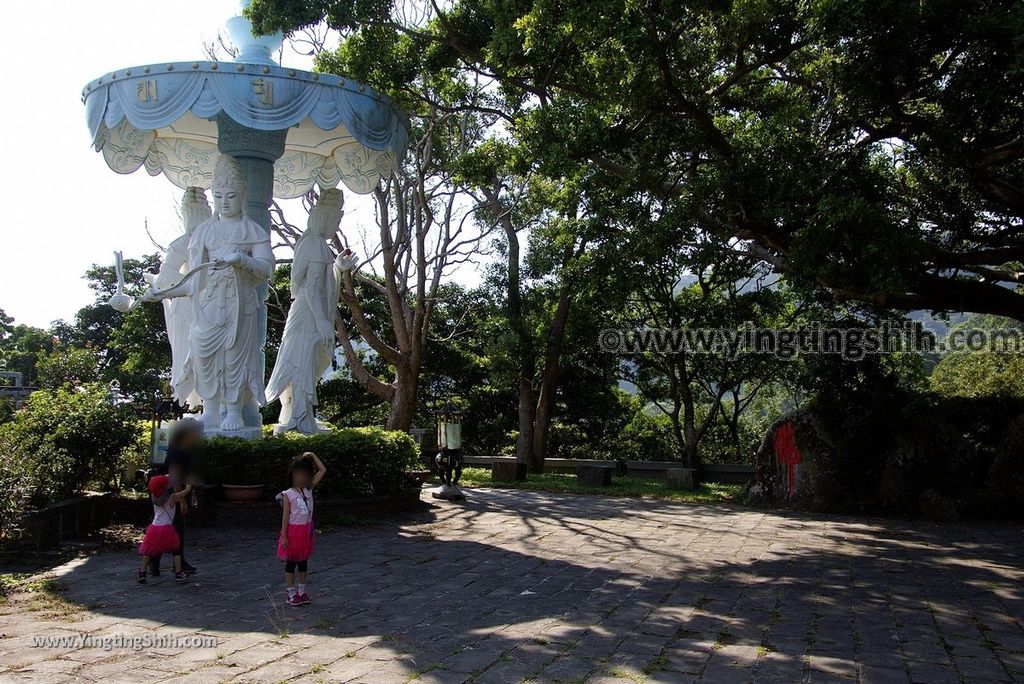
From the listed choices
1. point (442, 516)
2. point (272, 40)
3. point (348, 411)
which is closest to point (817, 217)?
point (442, 516)

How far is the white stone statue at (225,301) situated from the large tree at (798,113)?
2521 millimetres

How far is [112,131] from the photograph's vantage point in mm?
11500

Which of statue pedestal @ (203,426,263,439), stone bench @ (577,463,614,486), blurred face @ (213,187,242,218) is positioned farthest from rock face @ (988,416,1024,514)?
blurred face @ (213,187,242,218)

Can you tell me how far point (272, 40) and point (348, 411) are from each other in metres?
12.9

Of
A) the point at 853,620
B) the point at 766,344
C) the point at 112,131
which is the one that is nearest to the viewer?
the point at 853,620

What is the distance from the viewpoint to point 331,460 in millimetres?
10125

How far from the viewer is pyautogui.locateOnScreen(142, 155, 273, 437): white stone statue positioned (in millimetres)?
10523

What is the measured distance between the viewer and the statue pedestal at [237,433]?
10.3 m

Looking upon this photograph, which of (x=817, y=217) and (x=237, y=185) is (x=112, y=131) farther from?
(x=817, y=217)

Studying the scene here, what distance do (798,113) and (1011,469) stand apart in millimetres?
5709

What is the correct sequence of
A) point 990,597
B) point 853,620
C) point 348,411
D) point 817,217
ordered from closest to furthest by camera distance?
point 853,620, point 990,597, point 817,217, point 348,411

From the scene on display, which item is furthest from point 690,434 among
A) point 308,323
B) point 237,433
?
point 237,433

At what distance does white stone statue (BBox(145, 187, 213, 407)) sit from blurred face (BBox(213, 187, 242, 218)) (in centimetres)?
97

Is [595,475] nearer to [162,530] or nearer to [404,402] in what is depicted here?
[404,402]
